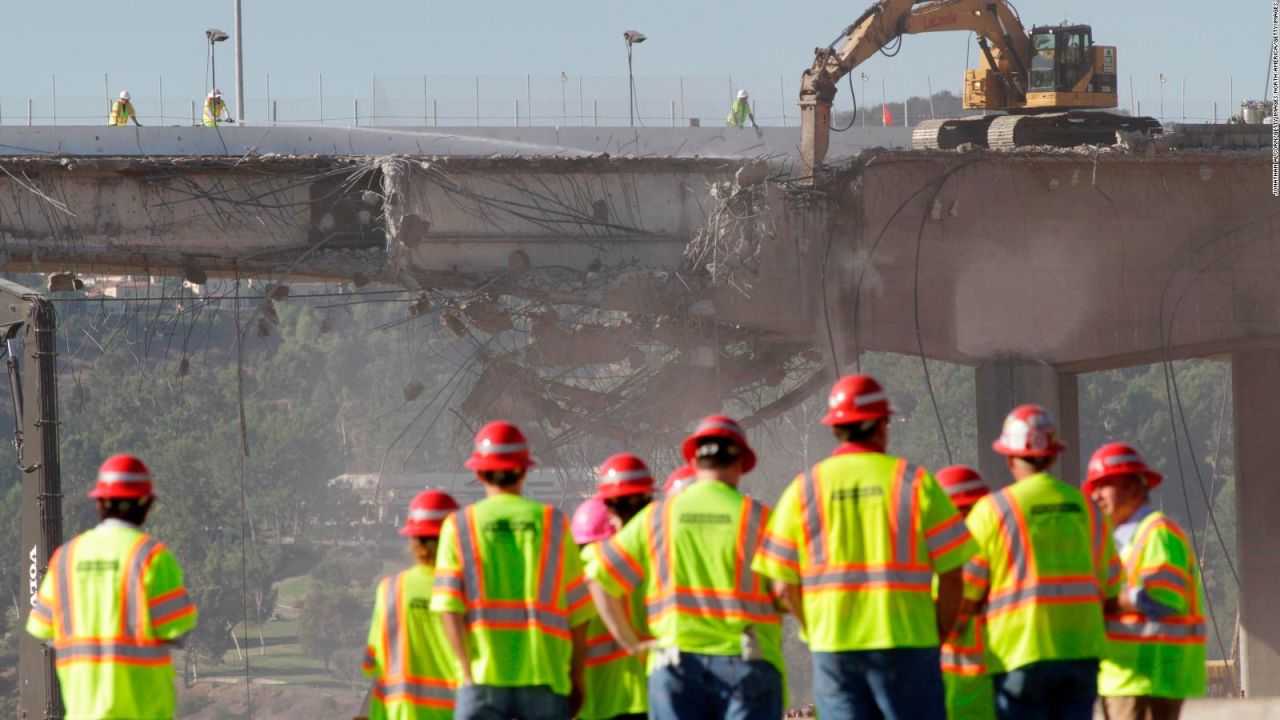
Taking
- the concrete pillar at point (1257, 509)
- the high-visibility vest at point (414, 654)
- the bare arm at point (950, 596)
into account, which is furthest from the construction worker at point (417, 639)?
the concrete pillar at point (1257, 509)

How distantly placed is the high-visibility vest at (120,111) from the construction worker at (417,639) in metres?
29.6

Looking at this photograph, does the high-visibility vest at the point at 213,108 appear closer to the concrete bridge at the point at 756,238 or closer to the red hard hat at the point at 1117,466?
the concrete bridge at the point at 756,238

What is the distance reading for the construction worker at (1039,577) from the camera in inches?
323

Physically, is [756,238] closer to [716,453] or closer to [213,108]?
[213,108]

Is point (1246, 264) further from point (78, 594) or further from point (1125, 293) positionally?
point (78, 594)

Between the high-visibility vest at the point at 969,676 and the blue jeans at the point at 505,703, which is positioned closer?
the blue jeans at the point at 505,703

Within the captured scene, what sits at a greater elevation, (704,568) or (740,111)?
(740,111)

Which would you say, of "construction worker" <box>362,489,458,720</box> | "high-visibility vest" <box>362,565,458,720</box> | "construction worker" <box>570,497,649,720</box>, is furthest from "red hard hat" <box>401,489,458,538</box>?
"construction worker" <box>570,497,649,720</box>

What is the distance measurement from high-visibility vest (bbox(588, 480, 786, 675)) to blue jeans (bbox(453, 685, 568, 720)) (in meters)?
0.58

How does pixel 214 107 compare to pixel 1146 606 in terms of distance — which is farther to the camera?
pixel 214 107

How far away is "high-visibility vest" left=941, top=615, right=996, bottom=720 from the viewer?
8.85m

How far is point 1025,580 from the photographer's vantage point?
824 cm

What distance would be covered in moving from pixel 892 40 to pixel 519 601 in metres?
22.0

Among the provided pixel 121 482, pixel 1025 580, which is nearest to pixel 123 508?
pixel 121 482
